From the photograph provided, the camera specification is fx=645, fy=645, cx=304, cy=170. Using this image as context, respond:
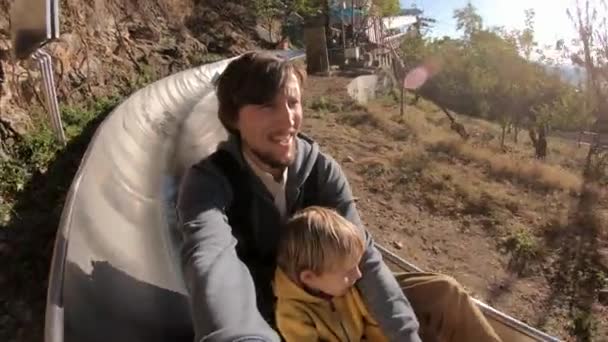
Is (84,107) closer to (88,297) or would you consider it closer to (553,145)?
(88,297)

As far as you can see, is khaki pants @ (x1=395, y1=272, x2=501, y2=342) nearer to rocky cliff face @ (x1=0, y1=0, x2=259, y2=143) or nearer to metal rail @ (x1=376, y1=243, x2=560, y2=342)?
metal rail @ (x1=376, y1=243, x2=560, y2=342)

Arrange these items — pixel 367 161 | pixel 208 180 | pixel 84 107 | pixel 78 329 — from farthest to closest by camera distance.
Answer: pixel 367 161 < pixel 84 107 < pixel 208 180 < pixel 78 329

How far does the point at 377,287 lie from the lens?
2.36m

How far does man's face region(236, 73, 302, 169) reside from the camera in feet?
7.50

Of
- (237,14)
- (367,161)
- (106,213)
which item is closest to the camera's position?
(106,213)

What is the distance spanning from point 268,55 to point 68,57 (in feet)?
20.6

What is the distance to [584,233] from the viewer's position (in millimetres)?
10789

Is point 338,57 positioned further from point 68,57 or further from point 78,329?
point 78,329

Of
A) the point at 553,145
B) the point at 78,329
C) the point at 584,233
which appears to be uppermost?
the point at 78,329

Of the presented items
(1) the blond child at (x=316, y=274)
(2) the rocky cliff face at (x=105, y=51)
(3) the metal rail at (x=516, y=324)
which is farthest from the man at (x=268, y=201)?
(2) the rocky cliff face at (x=105, y=51)

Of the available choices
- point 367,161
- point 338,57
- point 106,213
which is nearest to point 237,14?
point 338,57

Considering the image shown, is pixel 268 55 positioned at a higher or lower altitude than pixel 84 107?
higher

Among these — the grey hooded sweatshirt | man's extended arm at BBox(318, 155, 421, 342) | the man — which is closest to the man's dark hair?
the man

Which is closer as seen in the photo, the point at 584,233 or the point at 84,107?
the point at 84,107
